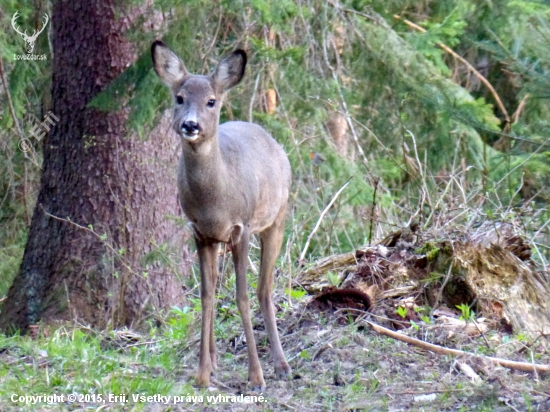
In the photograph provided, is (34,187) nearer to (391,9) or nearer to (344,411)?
(391,9)

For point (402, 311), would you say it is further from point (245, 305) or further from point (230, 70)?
point (230, 70)

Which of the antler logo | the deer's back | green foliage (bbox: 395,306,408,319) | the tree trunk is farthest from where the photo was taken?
the antler logo

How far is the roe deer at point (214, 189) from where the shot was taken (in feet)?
18.8

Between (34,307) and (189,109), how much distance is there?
3681 mm

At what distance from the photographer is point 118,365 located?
6000 mm

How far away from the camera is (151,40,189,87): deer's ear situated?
19.5ft

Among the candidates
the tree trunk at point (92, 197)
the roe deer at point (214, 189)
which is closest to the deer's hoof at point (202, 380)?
the roe deer at point (214, 189)

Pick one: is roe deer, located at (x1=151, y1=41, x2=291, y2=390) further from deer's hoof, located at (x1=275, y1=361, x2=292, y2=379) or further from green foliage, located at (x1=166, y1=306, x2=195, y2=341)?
green foliage, located at (x1=166, y1=306, x2=195, y2=341)

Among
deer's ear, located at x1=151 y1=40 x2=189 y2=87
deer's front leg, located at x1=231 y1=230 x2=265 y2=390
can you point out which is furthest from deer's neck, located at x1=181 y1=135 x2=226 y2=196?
deer's ear, located at x1=151 y1=40 x2=189 y2=87

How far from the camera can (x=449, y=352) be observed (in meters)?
5.81

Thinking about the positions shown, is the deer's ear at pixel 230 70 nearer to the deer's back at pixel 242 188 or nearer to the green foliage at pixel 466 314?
the deer's back at pixel 242 188

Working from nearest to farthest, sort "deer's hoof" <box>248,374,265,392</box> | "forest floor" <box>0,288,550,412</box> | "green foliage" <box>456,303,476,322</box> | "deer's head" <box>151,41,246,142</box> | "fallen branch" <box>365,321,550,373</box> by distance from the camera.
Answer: "forest floor" <box>0,288,550,412</box>
"fallen branch" <box>365,321,550,373</box>
"deer's head" <box>151,41,246,142</box>
"deer's hoof" <box>248,374,265,392</box>
"green foliage" <box>456,303,476,322</box>

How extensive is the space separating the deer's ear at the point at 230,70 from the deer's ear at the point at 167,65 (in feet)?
0.81

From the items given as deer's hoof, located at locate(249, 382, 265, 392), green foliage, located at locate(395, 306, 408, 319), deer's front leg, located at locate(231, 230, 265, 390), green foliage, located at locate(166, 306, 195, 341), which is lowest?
green foliage, located at locate(166, 306, 195, 341)
